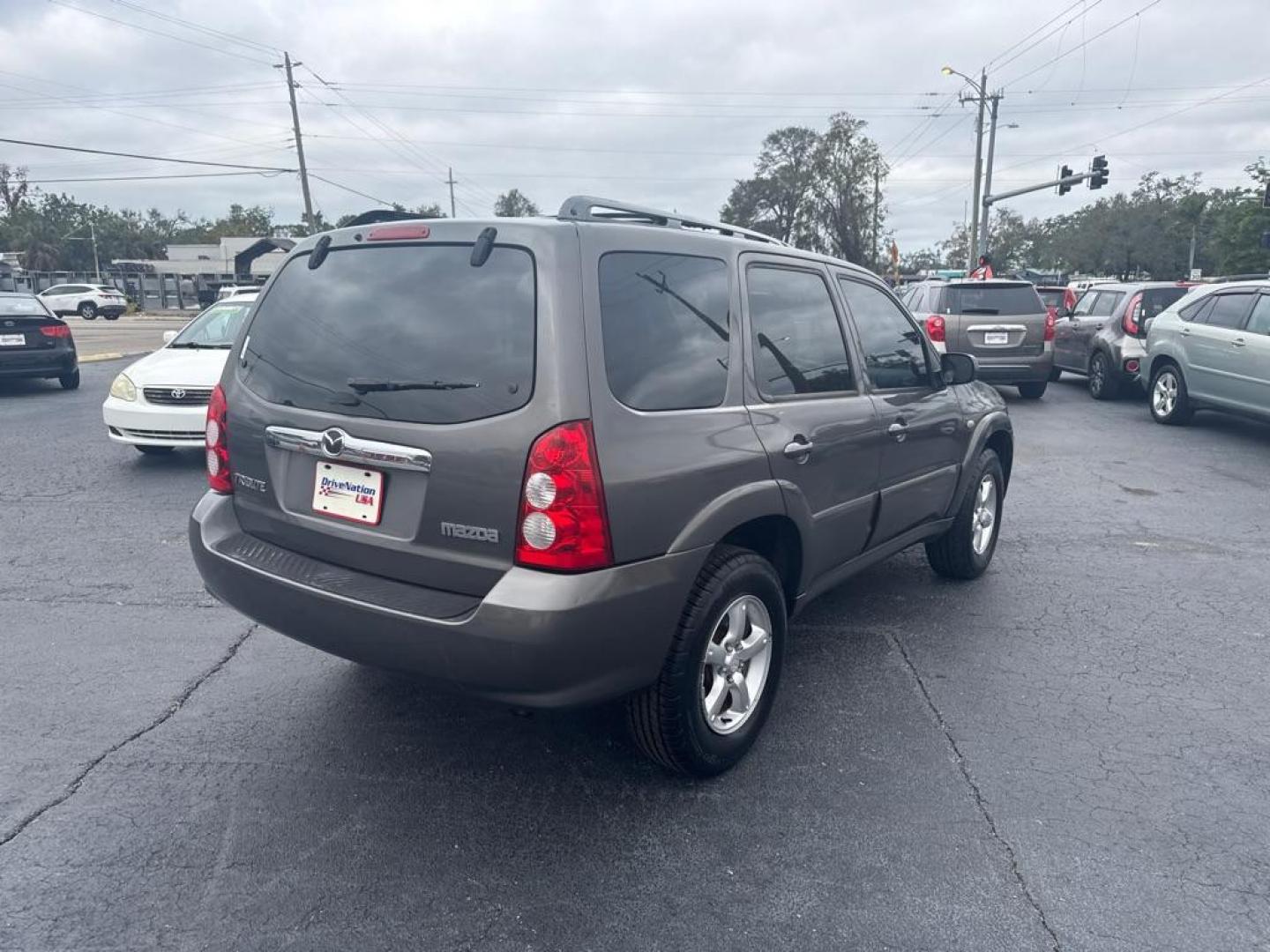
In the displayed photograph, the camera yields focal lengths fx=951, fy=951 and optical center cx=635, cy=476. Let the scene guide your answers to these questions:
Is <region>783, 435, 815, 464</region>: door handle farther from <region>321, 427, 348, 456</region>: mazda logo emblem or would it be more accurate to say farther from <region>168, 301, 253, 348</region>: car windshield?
<region>168, 301, 253, 348</region>: car windshield

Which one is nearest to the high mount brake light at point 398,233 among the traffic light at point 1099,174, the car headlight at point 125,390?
the car headlight at point 125,390

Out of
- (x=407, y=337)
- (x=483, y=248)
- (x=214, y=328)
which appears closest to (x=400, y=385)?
A: (x=407, y=337)

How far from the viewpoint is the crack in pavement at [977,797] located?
2604 millimetres

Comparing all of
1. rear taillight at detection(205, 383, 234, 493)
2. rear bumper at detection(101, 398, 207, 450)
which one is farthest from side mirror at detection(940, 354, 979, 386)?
rear bumper at detection(101, 398, 207, 450)

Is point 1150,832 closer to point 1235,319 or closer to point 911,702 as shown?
point 911,702

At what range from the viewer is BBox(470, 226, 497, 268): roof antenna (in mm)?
2918

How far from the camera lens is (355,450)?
2.96 meters

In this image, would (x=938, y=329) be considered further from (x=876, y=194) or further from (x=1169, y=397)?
(x=876, y=194)

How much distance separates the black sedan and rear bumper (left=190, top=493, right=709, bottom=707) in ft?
40.5

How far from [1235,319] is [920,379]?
7137mm

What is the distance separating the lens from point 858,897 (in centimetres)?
268

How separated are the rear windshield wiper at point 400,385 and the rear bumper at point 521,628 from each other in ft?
1.93

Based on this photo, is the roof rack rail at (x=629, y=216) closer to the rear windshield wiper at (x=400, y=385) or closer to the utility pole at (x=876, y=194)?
the rear windshield wiper at (x=400, y=385)

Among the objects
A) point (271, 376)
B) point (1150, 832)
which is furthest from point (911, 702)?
point (271, 376)
